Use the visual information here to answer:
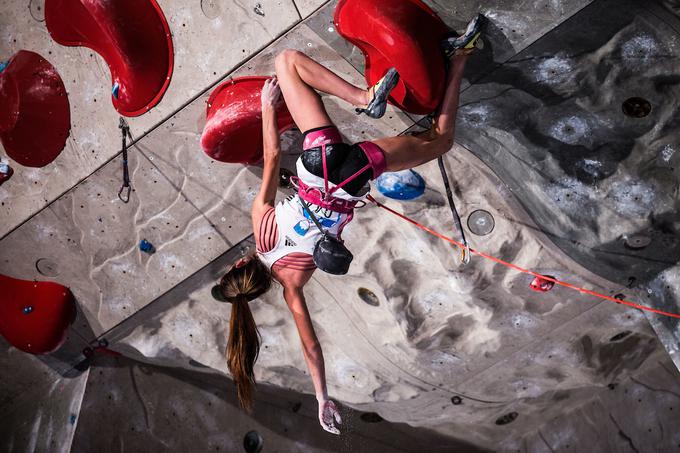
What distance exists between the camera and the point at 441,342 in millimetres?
3617

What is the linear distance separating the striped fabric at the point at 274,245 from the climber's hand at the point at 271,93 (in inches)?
18.6

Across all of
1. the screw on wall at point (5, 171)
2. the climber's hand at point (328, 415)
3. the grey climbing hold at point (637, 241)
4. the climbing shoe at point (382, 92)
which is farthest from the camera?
the screw on wall at point (5, 171)

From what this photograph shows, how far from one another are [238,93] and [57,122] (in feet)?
3.64

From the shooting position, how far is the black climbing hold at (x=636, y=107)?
2881 millimetres

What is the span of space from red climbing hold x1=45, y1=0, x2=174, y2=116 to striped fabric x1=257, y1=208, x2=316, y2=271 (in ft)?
3.52

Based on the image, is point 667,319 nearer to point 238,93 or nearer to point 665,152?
point 665,152

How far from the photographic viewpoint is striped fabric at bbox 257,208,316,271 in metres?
2.59

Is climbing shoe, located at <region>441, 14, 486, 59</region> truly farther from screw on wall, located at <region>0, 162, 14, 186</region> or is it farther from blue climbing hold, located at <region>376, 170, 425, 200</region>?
screw on wall, located at <region>0, 162, 14, 186</region>

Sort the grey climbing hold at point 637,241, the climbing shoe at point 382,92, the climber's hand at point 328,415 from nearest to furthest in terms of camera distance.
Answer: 1. the climbing shoe at point 382,92
2. the climber's hand at point 328,415
3. the grey climbing hold at point 637,241

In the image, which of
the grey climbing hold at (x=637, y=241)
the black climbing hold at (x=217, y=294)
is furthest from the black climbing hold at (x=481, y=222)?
the black climbing hold at (x=217, y=294)

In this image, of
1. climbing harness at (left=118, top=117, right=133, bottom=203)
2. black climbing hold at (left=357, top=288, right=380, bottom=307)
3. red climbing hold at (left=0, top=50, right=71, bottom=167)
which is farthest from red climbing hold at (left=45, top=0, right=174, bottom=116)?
black climbing hold at (left=357, top=288, right=380, bottom=307)

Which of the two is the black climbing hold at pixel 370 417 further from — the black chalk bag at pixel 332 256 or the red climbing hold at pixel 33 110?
the red climbing hold at pixel 33 110

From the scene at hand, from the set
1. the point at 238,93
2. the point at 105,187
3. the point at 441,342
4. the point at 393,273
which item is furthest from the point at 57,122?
the point at 441,342

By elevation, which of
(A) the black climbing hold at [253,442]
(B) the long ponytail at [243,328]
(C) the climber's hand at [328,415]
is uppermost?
(B) the long ponytail at [243,328]
